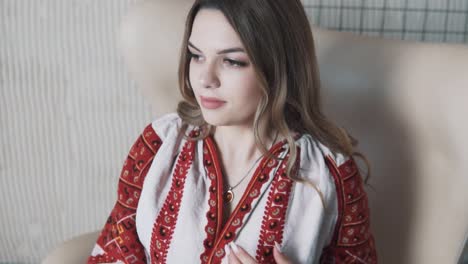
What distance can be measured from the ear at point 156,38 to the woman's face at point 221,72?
221 millimetres

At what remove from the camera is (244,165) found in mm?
931

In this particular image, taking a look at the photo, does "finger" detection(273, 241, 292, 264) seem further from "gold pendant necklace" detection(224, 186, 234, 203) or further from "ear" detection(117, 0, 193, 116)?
"ear" detection(117, 0, 193, 116)

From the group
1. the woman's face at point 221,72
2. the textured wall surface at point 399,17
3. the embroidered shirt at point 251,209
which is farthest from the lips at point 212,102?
the textured wall surface at point 399,17

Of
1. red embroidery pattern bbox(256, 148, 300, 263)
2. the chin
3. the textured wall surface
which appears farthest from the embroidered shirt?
the textured wall surface

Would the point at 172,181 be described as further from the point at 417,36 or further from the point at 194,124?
the point at 417,36

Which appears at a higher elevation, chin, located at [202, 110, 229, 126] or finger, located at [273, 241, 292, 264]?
chin, located at [202, 110, 229, 126]

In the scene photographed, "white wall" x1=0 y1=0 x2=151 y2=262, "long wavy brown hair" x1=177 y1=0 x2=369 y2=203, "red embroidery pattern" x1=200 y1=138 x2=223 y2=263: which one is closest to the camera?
"long wavy brown hair" x1=177 y1=0 x2=369 y2=203

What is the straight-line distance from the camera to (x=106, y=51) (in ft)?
4.58

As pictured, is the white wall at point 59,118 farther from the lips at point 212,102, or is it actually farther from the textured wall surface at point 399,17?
the lips at point 212,102

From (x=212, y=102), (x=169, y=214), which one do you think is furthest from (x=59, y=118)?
(x=212, y=102)

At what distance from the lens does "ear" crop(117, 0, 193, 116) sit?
106 centimetres

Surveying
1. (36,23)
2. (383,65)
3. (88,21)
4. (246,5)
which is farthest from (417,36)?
(36,23)

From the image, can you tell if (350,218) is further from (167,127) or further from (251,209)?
(167,127)

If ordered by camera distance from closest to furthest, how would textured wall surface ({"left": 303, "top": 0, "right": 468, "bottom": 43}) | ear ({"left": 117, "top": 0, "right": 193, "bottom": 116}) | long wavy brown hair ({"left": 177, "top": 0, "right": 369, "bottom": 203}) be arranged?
long wavy brown hair ({"left": 177, "top": 0, "right": 369, "bottom": 203})
ear ({"left": 117, "top": 0, "right": 193, "bottom": 116})
textured wall surface ({"left": 303, "top": 0, "right": 468, "bottom": 43})
